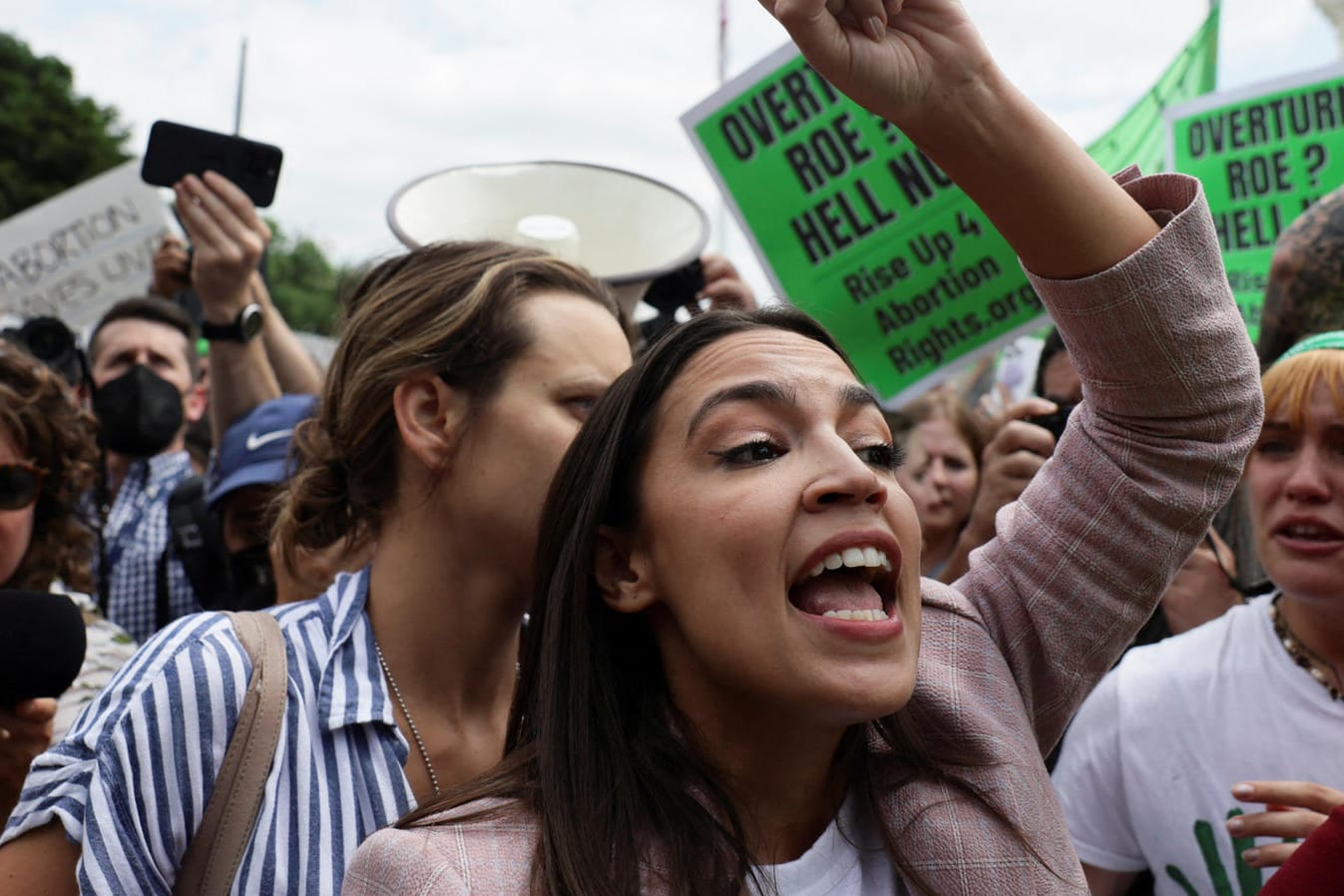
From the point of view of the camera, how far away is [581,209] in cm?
343

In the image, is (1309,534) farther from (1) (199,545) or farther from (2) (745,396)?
(1) (199,545)

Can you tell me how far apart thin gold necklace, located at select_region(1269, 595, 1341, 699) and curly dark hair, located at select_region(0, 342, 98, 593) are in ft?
7.59

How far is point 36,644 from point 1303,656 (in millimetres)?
2065

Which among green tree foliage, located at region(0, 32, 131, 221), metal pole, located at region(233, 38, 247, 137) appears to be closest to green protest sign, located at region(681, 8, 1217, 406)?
metal pole, located at region(233, 38, 247, 137)

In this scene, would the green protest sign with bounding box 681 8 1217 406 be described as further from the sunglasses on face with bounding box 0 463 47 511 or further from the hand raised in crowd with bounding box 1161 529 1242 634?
the sunglasses on face with bounding box 0 463 47 511

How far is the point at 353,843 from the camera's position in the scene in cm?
181

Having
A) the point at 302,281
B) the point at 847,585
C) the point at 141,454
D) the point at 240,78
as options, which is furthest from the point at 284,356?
the point at 302,281

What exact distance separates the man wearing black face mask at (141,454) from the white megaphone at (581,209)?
105 cm

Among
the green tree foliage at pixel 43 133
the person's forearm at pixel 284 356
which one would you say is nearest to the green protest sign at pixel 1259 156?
the person's forearm at pixel 284 356

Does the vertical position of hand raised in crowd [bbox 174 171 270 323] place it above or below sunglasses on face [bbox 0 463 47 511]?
above

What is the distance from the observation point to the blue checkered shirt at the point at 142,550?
379 centimetres

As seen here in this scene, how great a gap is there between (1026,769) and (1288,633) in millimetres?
1157

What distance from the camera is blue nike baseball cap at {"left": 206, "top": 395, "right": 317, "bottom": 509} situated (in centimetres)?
327

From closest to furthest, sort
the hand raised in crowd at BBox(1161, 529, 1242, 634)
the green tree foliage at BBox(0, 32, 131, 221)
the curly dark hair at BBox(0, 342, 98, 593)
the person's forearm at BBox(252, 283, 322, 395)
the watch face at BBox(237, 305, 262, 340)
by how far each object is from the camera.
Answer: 1. the curly dark hair at BBox(0, 342, 98, 593)
2. the hand raised in crowd at BBox(1161, 529, 1242, 634)
3. the watch face at BBox(237, 305, 262, 340)
4. the person's forearm at BBox(252, 283, 322, 395)
5. the green tree foliage at BBox(0, 32, 131, 221)
